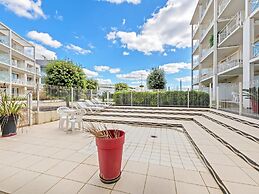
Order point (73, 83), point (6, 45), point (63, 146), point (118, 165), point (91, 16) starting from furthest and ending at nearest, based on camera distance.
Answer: point (6, 45) < point (73, 83) < point (91, 16) < point (63, 146) < point (118, 165)

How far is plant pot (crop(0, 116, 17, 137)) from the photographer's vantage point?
519 centimetres

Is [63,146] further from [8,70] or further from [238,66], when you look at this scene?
[8,70]

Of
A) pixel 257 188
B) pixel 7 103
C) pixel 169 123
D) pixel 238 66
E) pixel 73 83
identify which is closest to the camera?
pixel 257 188

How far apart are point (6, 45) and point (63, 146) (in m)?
25.4

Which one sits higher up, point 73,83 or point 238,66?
point 238,66

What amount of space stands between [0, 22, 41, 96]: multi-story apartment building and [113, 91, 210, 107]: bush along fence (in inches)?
471

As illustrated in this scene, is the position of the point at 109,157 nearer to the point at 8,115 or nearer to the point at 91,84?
the point at 8,115

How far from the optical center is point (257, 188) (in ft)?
7.38

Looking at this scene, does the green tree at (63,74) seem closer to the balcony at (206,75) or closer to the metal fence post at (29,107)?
the metal fence post at (29,107)

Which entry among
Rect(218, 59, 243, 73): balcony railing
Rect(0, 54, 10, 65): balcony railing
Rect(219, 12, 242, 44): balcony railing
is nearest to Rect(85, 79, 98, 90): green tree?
Rect(0, 54, 10, 65): balcony railing

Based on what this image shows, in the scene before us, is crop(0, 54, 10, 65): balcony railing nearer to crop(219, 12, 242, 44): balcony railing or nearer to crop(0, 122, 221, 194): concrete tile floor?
crop(0, 122, 221, 194): concrete tile floor

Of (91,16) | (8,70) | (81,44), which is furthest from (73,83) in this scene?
(8,70)

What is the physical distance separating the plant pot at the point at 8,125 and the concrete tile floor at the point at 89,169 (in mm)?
501

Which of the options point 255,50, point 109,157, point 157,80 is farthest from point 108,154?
point 157,80
